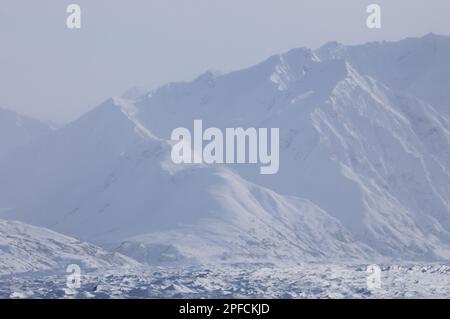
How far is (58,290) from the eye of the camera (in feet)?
404

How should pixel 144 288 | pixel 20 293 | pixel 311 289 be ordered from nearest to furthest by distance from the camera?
1. pixel 20 293
2. pixel 144 288
3. pixel 311 289

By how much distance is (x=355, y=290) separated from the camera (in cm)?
13412
